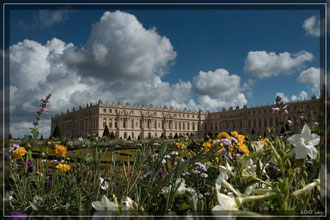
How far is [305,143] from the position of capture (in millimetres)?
551

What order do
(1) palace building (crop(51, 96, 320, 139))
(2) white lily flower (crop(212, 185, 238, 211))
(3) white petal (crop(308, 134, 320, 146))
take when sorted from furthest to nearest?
(1) palace building (crop(51, 96, 320, 139)) < (3) white petal (crop(308, 134, 320, 146)) < (2) white lily flower (crop(212, 185, 238, 211))

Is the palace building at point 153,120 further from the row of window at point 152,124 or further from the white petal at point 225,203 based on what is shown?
the white petal at point 225,203

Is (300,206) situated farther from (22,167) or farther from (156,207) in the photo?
(22,167)

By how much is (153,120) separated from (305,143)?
4693 centimetres

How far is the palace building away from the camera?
138ft

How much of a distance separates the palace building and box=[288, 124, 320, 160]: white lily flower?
1488 inches

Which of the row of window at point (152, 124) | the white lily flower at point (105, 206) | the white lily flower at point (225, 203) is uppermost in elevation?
the white lily flower at point (225, 203)

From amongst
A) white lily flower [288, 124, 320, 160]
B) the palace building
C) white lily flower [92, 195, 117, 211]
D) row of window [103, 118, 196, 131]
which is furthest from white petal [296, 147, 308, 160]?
row of window [103, 118, 196, 131]

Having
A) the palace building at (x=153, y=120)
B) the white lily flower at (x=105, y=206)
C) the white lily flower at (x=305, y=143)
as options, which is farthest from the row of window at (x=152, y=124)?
the white lily flower at (x=305, y=143)

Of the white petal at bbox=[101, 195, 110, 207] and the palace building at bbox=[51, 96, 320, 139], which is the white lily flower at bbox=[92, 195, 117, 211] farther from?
the palace building at bbox=[51, 96, 320, 139]

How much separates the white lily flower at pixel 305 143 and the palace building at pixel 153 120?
37804mm

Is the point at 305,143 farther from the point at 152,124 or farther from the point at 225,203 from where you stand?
the point at 152,124

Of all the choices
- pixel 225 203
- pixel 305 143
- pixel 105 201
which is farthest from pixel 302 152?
pixel 105 201

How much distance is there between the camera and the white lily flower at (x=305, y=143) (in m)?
0.52
